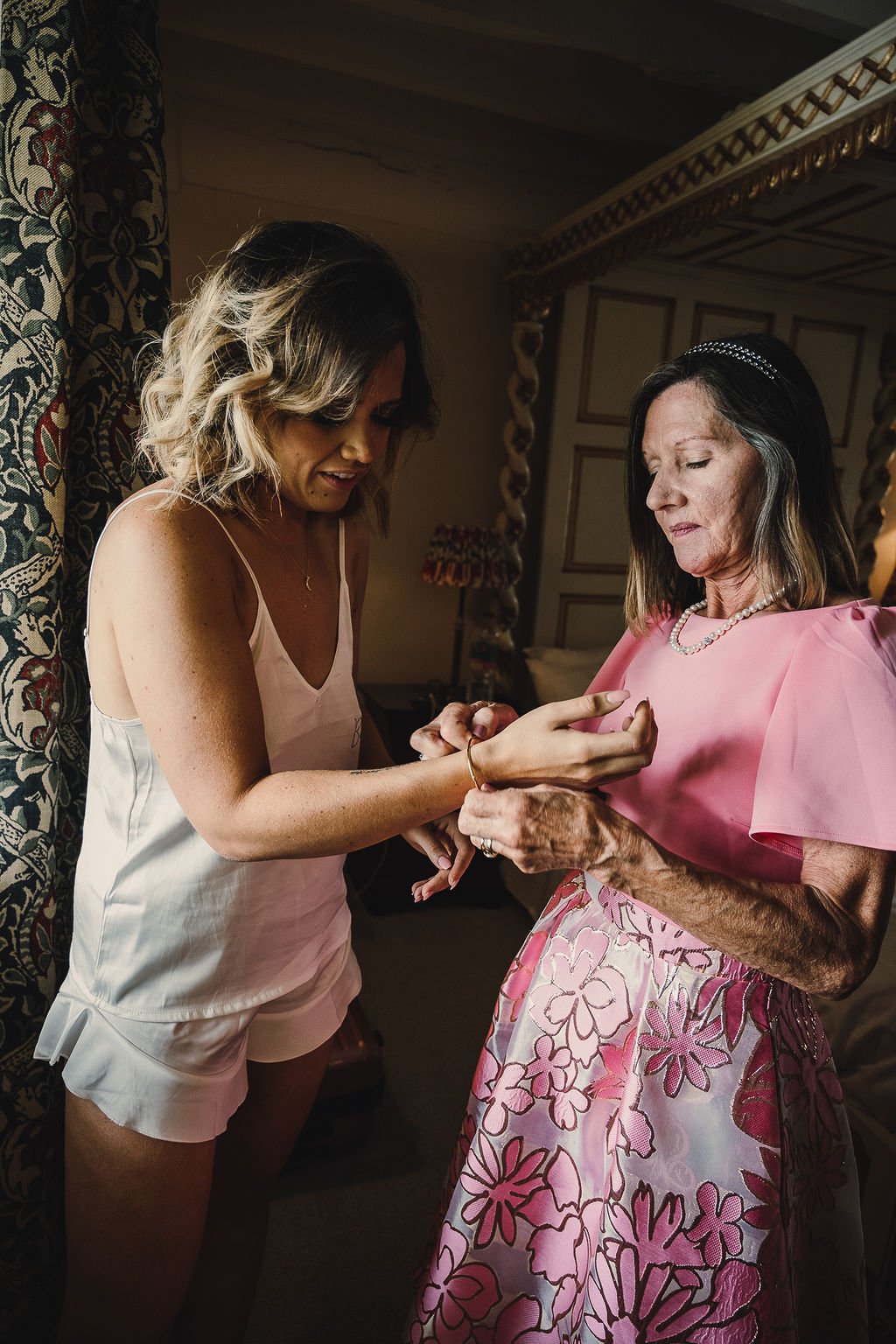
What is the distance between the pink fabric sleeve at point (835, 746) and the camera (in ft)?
3.10

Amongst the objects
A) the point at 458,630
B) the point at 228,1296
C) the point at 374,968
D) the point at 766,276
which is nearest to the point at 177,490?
the point at 228,1296

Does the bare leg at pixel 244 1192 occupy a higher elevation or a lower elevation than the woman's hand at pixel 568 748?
lower

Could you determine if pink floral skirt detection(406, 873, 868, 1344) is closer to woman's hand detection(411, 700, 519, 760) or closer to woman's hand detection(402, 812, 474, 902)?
woman's hand detection(402, 812, 474, 902)

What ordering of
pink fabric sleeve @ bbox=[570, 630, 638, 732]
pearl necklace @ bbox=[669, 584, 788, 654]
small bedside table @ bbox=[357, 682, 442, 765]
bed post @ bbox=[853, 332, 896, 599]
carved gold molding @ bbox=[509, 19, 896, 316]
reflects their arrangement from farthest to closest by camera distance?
bed post @ bbox=[853, 332, 896, 599] < small bedside table @ bbox=[357, 682, 442, 765] < carved gold molding @ bbox=[509, 19, 896, 316] < pink fabric sleeve @ bbox=[570, 630, 638, 732] < pearl necklace @ bbox=[669, 584, 788, 654]

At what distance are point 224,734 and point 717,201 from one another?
7.83 ft

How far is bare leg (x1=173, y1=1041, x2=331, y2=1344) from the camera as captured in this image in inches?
49.3

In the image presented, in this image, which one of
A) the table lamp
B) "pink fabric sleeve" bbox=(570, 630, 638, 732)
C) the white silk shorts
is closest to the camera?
the white silk shorts

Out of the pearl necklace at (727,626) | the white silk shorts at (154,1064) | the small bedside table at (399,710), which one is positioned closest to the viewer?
the white silk shorts at (154,1064)

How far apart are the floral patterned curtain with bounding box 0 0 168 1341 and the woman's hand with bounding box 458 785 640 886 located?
755mm

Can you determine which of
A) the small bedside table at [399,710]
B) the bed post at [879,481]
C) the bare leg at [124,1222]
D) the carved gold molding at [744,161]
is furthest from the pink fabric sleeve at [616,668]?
the bed post at [879,481]

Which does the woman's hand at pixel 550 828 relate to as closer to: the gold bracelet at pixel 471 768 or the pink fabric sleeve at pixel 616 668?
the gold bracelet at pixel 471 768

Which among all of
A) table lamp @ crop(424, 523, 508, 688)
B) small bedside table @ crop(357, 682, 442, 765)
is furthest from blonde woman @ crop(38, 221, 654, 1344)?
table lamp @ crop(424, 523, 508, 688)

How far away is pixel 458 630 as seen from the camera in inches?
142

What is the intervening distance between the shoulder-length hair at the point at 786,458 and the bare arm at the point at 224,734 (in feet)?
1.22
